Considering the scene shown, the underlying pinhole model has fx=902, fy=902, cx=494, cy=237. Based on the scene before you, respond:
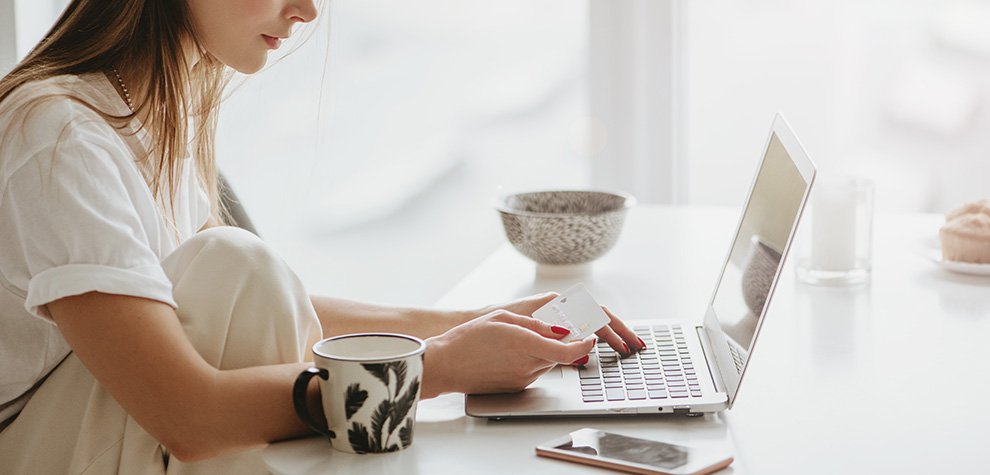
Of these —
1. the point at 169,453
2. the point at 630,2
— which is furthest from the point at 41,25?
the point at 630,2

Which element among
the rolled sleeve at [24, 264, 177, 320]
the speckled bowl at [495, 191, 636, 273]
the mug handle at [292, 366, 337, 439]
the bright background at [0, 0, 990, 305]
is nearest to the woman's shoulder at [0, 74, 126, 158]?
the rolled sleeve at [24, 264, 177, 320]

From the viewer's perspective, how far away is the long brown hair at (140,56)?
3.05 feet

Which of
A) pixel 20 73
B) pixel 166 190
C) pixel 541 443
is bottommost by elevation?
pixel 541 443

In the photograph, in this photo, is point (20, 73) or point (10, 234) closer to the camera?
point (10, 234)

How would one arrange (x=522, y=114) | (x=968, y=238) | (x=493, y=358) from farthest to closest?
(x=522, y=114) < (x=968, y=238) < (x=493, y=358)

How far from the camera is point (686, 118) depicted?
279 centimetres

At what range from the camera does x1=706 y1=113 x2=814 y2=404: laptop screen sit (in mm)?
829

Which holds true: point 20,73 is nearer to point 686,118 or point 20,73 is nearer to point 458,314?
point 458,314

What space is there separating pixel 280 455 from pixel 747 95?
9.44 ft

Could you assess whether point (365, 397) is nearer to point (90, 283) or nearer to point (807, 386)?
point (90, 283)

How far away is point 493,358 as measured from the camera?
2.79 feet

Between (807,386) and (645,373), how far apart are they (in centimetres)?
17

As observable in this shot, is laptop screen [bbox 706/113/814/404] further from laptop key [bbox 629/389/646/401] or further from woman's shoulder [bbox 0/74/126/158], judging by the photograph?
woman's shoulder [bbox 0/74/126/158]

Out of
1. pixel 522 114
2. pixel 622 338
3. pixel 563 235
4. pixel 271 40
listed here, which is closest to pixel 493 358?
pixel 622 338
